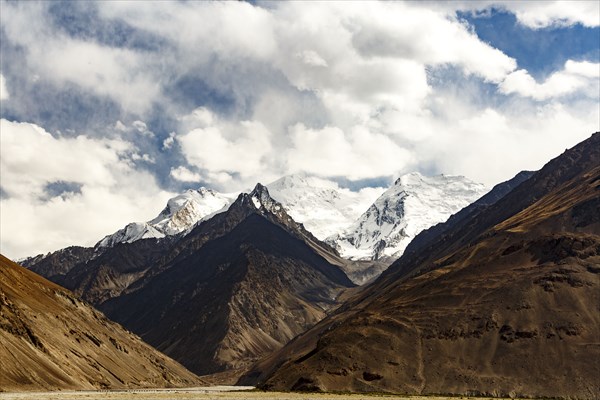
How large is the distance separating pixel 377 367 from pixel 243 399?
2918 inches

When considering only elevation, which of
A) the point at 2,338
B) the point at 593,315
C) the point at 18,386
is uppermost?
the point at 593,315

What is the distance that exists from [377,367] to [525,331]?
136 feet

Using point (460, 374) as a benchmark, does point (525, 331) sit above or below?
above

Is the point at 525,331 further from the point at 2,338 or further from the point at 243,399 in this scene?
the point at 2,338

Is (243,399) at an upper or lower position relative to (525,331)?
lower

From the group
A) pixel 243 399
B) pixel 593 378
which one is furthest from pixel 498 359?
pixel 243 399

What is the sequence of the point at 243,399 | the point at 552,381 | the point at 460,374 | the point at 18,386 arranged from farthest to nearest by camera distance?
the point at 460,374 < the point at 552,381 < the point at 18,386 < the point at 243,399

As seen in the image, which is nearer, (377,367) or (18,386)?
(18,386)

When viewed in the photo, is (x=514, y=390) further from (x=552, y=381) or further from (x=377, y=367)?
(x=377, y=367)

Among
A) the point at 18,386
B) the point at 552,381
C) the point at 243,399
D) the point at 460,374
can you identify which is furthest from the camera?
the point at 460,374

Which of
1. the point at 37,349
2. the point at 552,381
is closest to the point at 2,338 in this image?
the point at 37,349

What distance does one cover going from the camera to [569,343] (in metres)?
188

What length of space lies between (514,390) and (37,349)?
124m

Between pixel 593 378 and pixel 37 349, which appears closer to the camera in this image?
pixel 593 378
